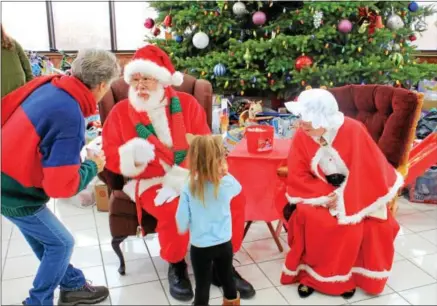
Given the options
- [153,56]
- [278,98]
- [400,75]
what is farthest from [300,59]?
[153,56]

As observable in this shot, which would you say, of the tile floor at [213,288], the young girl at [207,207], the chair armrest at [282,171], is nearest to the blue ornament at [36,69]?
the tile floor at [213,288]

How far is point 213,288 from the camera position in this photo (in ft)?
7.91

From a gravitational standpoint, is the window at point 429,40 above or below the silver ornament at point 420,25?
below

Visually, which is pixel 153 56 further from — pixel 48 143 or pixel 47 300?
pixel 47 300

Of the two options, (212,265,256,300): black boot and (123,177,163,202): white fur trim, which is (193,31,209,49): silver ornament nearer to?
(123,177,163,202): white fur trim

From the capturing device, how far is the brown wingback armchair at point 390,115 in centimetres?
256

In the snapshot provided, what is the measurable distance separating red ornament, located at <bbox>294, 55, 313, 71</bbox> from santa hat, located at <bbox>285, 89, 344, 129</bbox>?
151 centimetres

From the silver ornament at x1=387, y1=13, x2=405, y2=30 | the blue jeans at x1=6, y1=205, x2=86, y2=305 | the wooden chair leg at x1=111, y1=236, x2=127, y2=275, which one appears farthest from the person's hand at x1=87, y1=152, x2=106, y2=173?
the silver ornament at x1=387, y1=13, x2=405, y2=30

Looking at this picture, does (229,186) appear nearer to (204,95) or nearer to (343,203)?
(343,203)

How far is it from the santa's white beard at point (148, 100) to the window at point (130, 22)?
3.84 m

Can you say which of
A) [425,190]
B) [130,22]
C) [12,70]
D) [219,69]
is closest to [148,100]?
[12,70]

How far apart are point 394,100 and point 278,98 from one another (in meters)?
1.73

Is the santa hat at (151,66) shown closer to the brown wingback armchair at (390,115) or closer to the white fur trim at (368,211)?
the brown wingback armchair at (390,115)

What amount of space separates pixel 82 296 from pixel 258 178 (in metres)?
1.23
